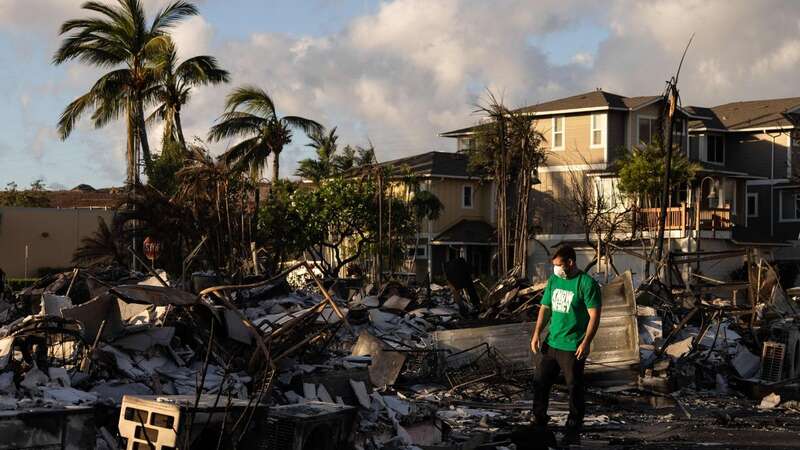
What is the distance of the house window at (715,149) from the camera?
51625mm

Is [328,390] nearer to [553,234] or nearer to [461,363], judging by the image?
[461,363]

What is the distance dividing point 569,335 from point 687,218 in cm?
3585

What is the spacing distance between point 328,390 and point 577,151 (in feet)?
132

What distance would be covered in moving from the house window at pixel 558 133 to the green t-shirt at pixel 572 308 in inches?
1549

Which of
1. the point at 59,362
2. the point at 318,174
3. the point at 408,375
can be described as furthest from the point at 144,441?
the point at 318,174

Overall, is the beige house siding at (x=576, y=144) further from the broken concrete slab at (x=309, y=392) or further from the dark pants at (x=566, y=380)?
the broken concrete slab at (x=309, y=392)

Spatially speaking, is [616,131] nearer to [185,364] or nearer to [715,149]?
[715,149]

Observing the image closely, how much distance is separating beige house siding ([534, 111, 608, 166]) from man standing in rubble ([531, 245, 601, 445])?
124ft

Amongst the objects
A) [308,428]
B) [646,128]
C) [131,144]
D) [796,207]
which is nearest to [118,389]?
[308,428]

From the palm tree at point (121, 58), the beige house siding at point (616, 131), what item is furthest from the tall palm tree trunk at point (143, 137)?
the beige house siding at point (616, 131)

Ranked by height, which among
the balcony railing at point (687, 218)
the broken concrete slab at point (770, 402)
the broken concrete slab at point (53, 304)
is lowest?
the broken concrete slab at point (770, 402)

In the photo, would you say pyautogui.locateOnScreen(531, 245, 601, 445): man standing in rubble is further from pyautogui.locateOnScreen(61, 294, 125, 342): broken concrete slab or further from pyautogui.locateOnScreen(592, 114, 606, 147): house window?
pyautogui.locateOnScreen(592, 114, 606, 147): house window

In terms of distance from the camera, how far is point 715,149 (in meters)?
52.0

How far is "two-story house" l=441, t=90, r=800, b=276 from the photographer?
150ft
